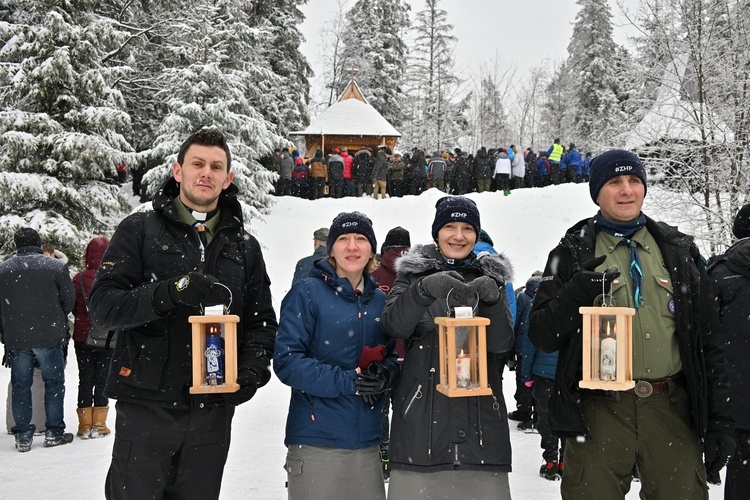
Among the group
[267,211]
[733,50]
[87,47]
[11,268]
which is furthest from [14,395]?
[267,211]

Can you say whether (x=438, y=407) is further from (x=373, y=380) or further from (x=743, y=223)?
(x=743, y=223)

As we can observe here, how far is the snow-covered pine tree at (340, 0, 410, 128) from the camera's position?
149 feet

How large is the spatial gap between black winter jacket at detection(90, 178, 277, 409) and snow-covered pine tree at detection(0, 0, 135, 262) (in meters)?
12.2

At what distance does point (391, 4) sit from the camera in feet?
155

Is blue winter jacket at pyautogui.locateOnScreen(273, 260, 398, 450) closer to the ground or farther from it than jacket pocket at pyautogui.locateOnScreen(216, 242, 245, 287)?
closer to the ground

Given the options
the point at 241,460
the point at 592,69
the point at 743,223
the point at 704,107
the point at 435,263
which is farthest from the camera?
the point at 592,69

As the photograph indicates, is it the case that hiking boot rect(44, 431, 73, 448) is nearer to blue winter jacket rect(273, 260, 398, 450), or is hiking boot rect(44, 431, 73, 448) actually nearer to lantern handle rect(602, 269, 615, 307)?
blue winter jacket rect(273, 260, 398, 450)

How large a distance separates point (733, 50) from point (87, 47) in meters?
14.2

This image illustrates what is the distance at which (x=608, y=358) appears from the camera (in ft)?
10.1

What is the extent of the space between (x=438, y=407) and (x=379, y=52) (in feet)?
148

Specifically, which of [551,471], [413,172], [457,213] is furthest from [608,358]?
[413,172]

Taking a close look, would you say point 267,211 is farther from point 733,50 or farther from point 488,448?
point 488,448

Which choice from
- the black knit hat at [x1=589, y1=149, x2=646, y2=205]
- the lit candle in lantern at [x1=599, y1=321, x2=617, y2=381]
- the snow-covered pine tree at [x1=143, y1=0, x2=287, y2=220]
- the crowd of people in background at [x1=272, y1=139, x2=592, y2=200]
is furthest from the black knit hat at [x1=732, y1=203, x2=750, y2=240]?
the crowd of people in background at [x1=272, y1=139, x2=592, y2=200]

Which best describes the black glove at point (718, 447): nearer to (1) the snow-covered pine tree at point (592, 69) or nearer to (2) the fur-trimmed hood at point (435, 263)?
(2) the fur-trimmed hood at point (435, 263)
